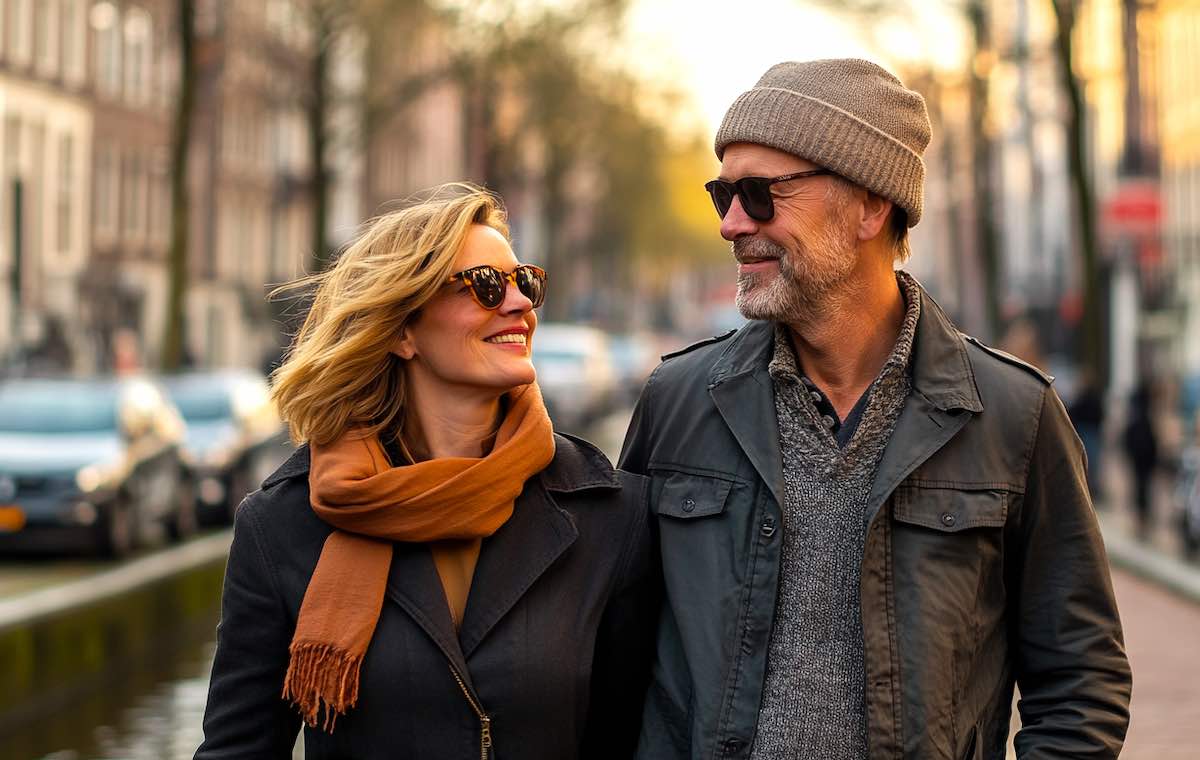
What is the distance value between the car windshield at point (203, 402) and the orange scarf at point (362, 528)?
1895 centimetres

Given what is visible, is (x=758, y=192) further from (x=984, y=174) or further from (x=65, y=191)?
(x=65, y=191)

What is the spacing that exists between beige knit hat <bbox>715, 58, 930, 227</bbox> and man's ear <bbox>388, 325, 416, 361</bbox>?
65cm

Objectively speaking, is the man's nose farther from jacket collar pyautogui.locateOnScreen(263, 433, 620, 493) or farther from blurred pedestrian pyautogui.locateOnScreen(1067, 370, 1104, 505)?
blurred pedestrian pyautogui.locateOnScreen(1067, 370, 1104, 505)

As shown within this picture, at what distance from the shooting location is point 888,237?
3887mm

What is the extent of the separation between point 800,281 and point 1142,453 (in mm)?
17000

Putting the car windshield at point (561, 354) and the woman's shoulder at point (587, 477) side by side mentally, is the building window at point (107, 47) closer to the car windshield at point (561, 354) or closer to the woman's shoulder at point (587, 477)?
the car windshield at point (561, 354)

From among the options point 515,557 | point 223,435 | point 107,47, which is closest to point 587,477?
point 515,557

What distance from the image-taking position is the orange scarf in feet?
12.1

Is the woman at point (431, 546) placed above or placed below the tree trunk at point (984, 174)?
below

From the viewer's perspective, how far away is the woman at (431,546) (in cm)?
372

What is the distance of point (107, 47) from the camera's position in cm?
4734

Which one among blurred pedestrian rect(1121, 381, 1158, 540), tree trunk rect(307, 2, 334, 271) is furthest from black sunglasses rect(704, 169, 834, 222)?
tree trunk rect(307, 2, 334, 271)

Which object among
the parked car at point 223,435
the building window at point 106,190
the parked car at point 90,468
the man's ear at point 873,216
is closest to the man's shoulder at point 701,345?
the man's ear at point 873,216

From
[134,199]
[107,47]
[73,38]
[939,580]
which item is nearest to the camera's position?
[939,580]
